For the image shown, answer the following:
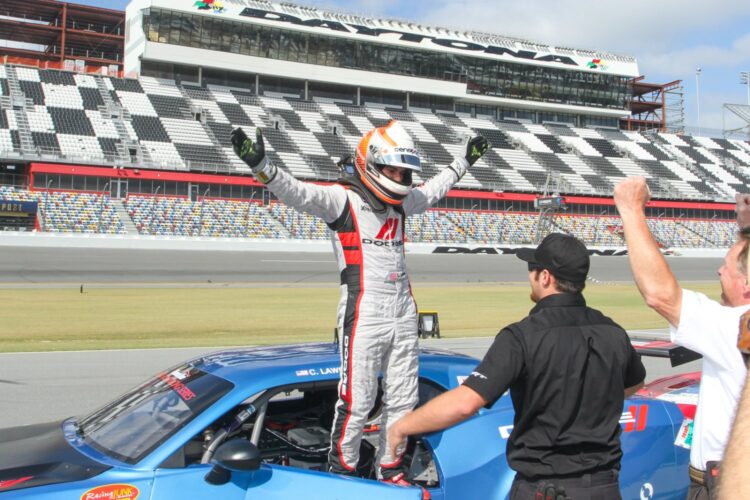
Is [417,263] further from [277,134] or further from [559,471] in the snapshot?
[559,471]

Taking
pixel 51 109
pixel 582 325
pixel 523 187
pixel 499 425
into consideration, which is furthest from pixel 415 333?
pixel 523 187

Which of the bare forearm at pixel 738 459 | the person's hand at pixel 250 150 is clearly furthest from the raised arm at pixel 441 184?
the bare forearm at pixel 738 459

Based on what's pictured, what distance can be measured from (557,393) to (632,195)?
2.37 ft

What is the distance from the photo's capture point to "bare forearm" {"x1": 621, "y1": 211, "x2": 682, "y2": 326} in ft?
7.51

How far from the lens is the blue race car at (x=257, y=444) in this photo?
2619 mm

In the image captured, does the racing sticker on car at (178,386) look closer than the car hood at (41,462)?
No

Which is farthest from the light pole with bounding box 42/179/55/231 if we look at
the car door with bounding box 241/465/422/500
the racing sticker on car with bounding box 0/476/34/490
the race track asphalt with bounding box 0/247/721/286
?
the car door with bounding box 241/465/422/500

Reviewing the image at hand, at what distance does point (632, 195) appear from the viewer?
7.93 ft

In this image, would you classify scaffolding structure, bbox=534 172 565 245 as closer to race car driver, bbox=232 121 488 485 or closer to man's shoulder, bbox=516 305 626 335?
race car driver, bbox=232 121 488 485

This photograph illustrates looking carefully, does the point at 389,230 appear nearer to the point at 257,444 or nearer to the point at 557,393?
the point at 257,444

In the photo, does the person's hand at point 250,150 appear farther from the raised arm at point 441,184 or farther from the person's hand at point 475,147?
the person's hand at point 475,147

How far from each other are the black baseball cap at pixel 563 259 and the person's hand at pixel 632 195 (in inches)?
8.2

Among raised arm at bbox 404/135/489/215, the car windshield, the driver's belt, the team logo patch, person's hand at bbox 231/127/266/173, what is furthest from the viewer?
the team logo patch

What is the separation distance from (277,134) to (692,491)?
45.3 metres
